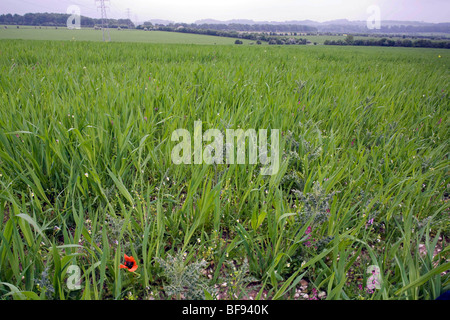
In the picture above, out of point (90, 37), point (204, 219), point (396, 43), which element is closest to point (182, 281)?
point (204, 219)

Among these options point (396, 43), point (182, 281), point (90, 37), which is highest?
point (396, 43)

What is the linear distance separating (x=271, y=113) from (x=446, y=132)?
163 cm

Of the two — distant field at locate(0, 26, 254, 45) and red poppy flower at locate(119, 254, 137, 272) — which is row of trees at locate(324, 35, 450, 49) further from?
red poppy flower at locate(119, 254, 137, 272)

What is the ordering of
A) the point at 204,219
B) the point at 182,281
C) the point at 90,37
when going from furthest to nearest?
the point at 90,37 → the point at 204,219 → the point at 182,281

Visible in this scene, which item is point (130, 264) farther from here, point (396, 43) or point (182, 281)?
point (396, 43)

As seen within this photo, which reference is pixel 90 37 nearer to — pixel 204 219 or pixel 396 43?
pixel 204 219

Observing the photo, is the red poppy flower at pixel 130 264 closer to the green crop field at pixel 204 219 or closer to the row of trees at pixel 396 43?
the green crop field at pixel 204 219

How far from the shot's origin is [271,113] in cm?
206

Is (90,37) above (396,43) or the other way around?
the other way around

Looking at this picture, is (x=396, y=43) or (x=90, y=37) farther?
(x=396, y=43)

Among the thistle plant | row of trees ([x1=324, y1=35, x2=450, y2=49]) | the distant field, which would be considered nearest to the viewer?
the thistle plant

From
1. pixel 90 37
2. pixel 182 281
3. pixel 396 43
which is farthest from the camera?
pixel 396 43

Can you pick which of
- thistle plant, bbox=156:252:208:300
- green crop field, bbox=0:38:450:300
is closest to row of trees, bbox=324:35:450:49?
green crop field, bbox=0:38:450:300

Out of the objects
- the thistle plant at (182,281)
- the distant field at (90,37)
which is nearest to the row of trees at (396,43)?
the distant field at (90,37)
